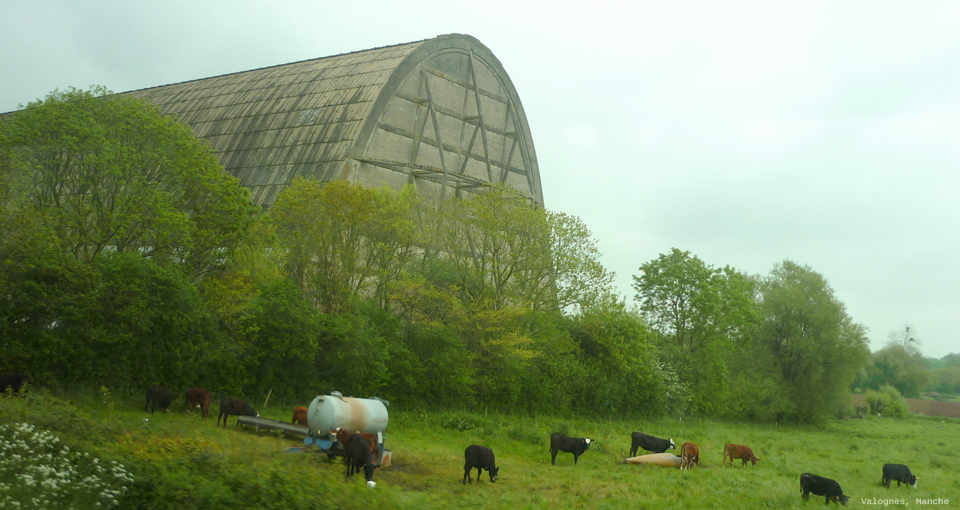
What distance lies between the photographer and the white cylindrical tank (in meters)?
17.0

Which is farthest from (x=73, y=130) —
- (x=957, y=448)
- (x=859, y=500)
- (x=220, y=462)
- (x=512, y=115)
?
(x=957, y=448)

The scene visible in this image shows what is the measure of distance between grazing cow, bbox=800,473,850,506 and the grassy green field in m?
0.27

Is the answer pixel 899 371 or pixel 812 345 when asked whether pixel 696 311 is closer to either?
pixel 812 345

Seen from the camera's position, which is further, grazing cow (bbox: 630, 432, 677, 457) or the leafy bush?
grazing cow (bbox: 630, 432, 677, 457)

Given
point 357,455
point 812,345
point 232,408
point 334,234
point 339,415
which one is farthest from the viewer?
point 812,345

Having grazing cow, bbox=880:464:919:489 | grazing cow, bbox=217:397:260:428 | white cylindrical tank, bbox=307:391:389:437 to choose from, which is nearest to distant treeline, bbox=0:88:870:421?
grazing cow, bbox=217:397:260:428

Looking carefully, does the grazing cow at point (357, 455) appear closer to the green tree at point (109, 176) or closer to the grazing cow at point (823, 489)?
the grazing cow at point (823, 489)

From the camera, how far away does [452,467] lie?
58.3 ft

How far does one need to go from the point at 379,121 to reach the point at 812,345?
35.5m

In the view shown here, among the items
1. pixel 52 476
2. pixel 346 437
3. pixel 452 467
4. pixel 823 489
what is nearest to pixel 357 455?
pixel 346 437

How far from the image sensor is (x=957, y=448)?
122 ft

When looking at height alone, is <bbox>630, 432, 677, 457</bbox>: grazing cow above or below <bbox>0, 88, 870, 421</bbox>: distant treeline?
below

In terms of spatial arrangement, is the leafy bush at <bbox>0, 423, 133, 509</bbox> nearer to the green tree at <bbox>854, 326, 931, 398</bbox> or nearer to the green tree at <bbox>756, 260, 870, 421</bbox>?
the green tree at <bbox>756, 260, 870, 421</bbox>

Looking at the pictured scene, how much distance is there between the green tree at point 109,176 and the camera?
73.9 feet
